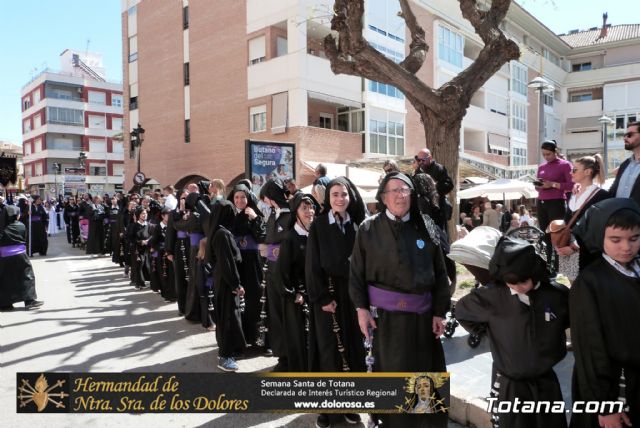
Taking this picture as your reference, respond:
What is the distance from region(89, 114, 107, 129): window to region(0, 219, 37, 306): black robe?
5511cm

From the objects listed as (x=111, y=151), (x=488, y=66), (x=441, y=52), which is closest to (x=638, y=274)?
(x=488, y=66)

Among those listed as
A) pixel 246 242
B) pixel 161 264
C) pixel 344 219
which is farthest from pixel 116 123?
pixel 344 219

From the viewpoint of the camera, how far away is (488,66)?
920cm

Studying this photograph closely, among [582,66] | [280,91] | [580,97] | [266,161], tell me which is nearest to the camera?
[266,161]

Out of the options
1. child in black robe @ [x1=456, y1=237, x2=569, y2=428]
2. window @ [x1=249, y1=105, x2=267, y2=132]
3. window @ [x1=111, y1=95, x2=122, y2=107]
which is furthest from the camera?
window @ [x1=111, y1=95, x2=122, y2=107]

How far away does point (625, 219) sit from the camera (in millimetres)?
2439

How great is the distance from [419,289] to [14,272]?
25.7ft

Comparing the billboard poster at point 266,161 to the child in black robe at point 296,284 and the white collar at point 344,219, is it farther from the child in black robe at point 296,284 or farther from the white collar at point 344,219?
the white collar at point 344,219

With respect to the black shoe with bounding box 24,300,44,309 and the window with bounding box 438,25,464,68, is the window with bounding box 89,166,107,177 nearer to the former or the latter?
the window with bounding box 438,25,464,68

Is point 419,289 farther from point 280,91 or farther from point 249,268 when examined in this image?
point 280,91

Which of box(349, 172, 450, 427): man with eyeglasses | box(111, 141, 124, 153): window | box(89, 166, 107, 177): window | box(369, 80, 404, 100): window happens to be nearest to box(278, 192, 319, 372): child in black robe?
box(349, 172, 450, 427): man with eyeglasses

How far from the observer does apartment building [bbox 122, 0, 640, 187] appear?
69.0 ft

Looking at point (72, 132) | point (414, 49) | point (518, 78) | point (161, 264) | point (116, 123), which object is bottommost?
point (161, 264)

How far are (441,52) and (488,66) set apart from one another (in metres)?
20.4
